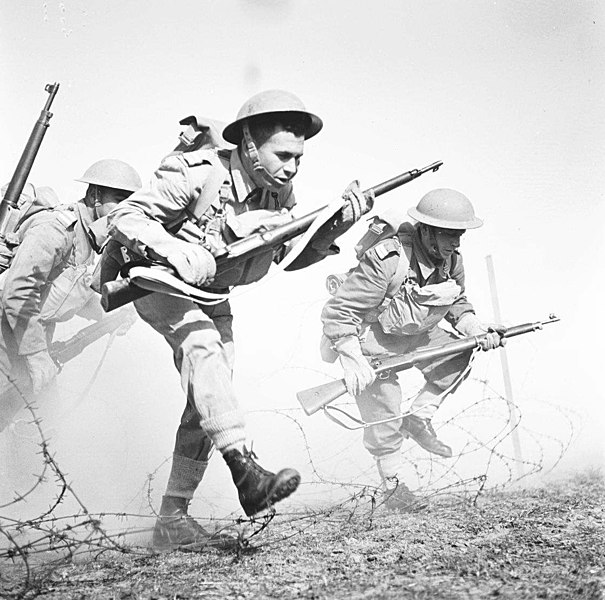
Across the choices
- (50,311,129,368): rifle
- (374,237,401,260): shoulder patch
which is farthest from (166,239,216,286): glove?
(50,311,129,368): rifle

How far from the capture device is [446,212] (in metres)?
6.01

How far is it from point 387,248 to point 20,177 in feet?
10.0

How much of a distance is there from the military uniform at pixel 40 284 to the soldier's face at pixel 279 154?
2.77m

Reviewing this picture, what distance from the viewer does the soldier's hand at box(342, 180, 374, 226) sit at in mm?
4473

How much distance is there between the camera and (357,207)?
449cm

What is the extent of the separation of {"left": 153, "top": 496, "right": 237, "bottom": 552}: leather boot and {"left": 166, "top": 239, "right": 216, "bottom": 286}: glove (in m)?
1.24

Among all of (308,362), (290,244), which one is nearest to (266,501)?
(290,244)

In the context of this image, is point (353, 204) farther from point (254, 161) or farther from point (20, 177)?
point (20, 177)

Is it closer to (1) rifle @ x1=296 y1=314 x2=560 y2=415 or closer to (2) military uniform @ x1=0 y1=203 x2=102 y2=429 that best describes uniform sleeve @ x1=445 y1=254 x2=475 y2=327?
(1) rifle @ x1=296 y1=314 x2=560 y2=415

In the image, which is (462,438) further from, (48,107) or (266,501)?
(266,501)

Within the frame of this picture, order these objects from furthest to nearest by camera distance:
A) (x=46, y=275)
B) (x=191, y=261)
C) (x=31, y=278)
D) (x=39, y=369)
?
(x=39, y=369) < (x=46, y=275) < (x=31, y=278) < (x=191, y=261)

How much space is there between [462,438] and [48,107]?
725 cm

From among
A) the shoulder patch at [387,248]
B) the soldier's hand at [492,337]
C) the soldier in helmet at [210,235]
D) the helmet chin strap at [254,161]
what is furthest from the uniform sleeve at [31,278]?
the soldier's hand at [492,337]

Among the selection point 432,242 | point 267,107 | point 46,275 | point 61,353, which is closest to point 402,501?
point 432,242
